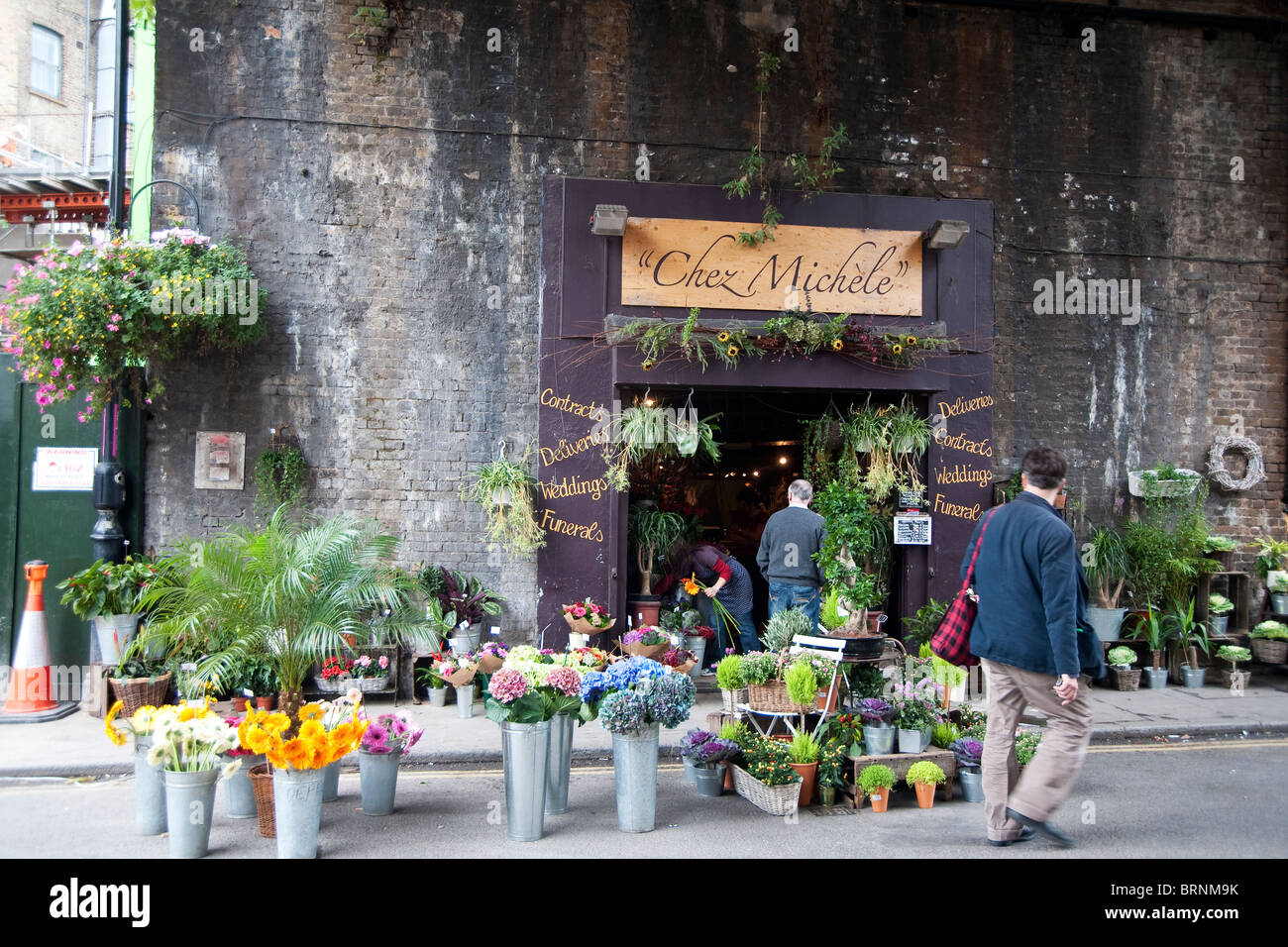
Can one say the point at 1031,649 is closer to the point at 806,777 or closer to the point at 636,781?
the point at 806,777

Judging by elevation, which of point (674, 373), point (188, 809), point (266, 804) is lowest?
point (266, 804)

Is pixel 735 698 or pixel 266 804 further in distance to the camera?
pixel 735 698

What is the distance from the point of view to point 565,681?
5.29m

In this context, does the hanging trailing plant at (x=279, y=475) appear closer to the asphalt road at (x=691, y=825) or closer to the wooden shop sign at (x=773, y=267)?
the asphalt road at (x=691, y=825)

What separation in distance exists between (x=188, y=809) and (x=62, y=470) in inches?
212

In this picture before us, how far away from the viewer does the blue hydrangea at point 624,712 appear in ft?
17.0

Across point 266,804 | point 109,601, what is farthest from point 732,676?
point 109,601

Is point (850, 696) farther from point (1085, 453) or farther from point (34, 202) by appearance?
point (34, 202)

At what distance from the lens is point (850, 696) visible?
637 cm

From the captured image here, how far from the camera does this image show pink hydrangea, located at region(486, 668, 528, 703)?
16.7ft

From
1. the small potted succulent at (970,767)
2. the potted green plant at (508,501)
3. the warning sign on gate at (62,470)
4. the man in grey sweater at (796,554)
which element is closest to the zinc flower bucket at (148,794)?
the potted green plant at (508,501)

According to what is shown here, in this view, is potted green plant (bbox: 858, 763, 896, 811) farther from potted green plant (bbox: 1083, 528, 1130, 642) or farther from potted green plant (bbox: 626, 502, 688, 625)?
potted green plant (bbox: 1083, 528, 1130, 642)

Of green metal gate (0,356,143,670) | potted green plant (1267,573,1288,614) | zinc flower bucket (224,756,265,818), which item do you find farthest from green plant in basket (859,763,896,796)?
green metal gate (0,356,143,670)
